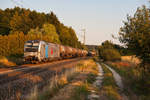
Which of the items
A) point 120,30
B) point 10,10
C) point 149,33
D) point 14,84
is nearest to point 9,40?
point 14,84

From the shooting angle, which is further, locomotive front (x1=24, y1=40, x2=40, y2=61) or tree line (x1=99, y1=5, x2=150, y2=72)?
locomotive front (x1=24, y1=40, x2=40, y2=61)

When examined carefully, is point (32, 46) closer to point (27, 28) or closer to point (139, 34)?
point (139, 34)

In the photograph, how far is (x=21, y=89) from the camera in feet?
33.6

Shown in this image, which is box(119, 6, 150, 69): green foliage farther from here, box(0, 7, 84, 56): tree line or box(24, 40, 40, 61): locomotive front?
box(0, 7, 84, 56): tree line

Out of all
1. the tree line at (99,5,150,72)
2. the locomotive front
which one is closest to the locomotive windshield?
the locomotive front

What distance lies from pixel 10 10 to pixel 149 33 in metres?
75.6

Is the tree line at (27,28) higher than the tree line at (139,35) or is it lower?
higher

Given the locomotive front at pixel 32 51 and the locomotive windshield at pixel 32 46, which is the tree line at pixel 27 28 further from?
the locomotive front at pixel 32 51

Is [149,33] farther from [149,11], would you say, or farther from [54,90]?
[54,90]

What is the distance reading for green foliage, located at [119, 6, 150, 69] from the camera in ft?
35.1

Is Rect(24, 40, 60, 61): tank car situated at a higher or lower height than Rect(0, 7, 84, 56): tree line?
lower

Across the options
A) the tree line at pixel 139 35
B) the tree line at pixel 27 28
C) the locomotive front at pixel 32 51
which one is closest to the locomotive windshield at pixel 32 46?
the locomotive front at pixel 32 51

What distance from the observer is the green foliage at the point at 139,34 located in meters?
10.7

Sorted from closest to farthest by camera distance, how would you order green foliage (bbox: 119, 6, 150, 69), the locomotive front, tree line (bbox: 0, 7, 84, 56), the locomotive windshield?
green foliage (bbox: 119, 6, 150, 69)
the locomotive front
the locomotive windshield
tree line (bbox: 0, 7, 84, 56)
